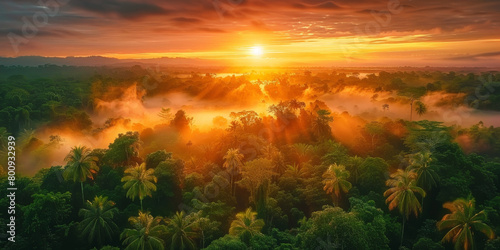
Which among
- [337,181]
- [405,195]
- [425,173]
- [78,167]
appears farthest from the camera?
[78,167]

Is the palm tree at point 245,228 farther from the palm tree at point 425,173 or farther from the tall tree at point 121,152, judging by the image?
the tall tree at point 121,152

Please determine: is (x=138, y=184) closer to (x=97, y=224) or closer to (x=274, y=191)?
(x=97, y=224)

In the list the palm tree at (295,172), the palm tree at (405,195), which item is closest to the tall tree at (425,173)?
the palm tree at (405,195)

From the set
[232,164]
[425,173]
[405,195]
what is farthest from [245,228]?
[425,173]

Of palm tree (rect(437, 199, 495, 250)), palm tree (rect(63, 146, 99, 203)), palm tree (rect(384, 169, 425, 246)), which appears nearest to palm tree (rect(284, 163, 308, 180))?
palm tree (rect(384, 169, 425, 246))

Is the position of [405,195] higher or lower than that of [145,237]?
higher

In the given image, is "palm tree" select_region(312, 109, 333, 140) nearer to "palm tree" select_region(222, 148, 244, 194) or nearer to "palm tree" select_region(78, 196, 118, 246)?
"palm tree" select_region(222, 148, 244, 194)

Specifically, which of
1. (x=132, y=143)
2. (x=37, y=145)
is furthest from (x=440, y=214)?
(x=37, y=145)

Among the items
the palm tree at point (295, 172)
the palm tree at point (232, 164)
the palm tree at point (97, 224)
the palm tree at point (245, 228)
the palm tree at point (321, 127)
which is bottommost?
the palm tree at point (97, 224)

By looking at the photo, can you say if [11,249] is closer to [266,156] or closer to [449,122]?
[266,156]
